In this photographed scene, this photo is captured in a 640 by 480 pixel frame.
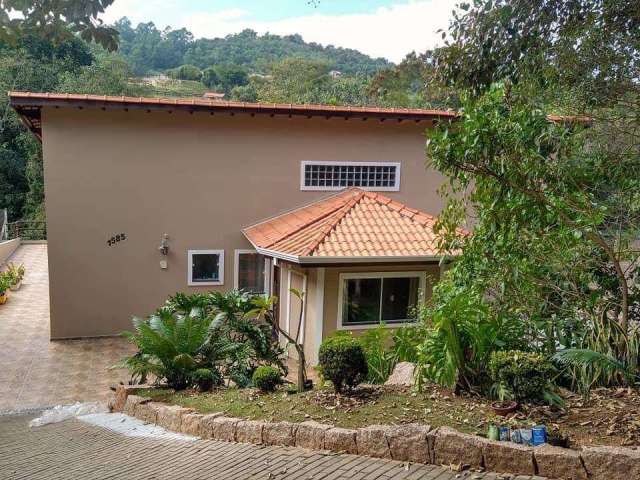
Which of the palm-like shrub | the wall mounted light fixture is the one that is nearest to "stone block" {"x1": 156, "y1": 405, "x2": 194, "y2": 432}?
the palm-like shrub

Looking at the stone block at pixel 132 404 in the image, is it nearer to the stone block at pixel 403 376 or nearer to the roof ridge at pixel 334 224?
the stone block at pixel 403 376

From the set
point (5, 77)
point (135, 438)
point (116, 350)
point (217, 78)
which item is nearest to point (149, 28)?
point (217, 78)

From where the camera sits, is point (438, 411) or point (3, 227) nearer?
point (438, 411)

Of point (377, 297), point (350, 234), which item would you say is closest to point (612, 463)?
point (377, 297)

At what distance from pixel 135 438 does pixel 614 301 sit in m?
5.89

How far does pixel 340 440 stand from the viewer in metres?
5.32

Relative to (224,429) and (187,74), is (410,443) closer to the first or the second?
(224,429)

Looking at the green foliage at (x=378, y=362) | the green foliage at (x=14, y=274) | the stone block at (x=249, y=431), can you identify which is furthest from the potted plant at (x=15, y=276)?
the stone block at (x=249, y=431)

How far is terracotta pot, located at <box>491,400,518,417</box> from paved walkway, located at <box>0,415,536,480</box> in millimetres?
915

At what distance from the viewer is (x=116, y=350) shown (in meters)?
13.9

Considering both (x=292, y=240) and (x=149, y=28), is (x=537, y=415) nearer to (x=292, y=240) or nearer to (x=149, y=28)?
(x=292, y=240)

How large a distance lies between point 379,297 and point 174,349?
526 cm

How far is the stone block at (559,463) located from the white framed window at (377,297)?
25.9 ft

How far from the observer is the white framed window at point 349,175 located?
16.1 m
